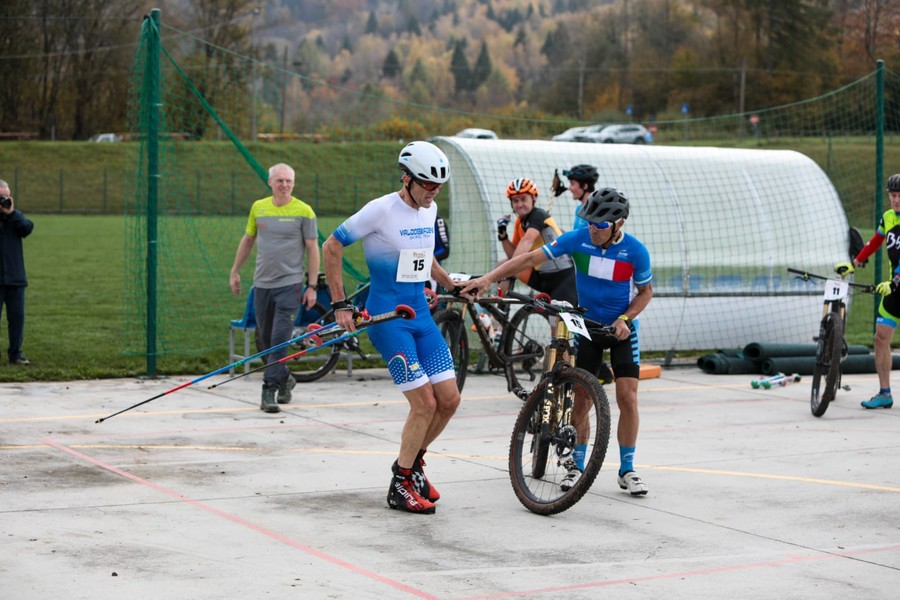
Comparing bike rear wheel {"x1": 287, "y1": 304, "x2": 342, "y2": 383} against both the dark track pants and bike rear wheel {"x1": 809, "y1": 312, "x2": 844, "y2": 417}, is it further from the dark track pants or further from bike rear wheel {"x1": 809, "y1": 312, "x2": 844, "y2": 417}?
bike rear wheel {"x1": 809, "y1": 312, "x2": 844, "y2": 417}

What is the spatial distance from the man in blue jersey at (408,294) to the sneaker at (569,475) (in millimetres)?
713

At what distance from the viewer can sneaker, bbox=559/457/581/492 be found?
755 centimetres

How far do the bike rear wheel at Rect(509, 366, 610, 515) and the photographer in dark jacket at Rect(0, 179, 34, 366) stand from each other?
7024 mm

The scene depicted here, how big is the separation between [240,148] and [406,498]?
7.27 metres

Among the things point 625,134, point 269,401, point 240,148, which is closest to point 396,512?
point 269,401

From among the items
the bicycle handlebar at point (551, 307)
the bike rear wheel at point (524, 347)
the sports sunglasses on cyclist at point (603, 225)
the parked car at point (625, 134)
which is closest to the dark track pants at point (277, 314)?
the bike rear wheel at point (524, 347)

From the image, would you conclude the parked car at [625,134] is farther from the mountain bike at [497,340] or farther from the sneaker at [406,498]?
the sneaker at [406,498]

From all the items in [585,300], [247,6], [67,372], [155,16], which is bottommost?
[67,372]

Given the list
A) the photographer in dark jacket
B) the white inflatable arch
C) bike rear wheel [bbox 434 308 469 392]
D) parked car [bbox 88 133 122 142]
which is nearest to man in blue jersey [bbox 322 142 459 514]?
bike rear wheel [bbox 434 308 469 392]

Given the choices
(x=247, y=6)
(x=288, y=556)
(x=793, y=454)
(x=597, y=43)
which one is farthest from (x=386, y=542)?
(x=597, y=43)

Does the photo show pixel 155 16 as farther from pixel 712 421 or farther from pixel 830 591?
pixel 830 591

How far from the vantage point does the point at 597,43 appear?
120 metres

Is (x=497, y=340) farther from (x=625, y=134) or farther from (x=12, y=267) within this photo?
(x=625, y=134)

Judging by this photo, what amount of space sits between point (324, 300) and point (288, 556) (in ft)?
22.0
